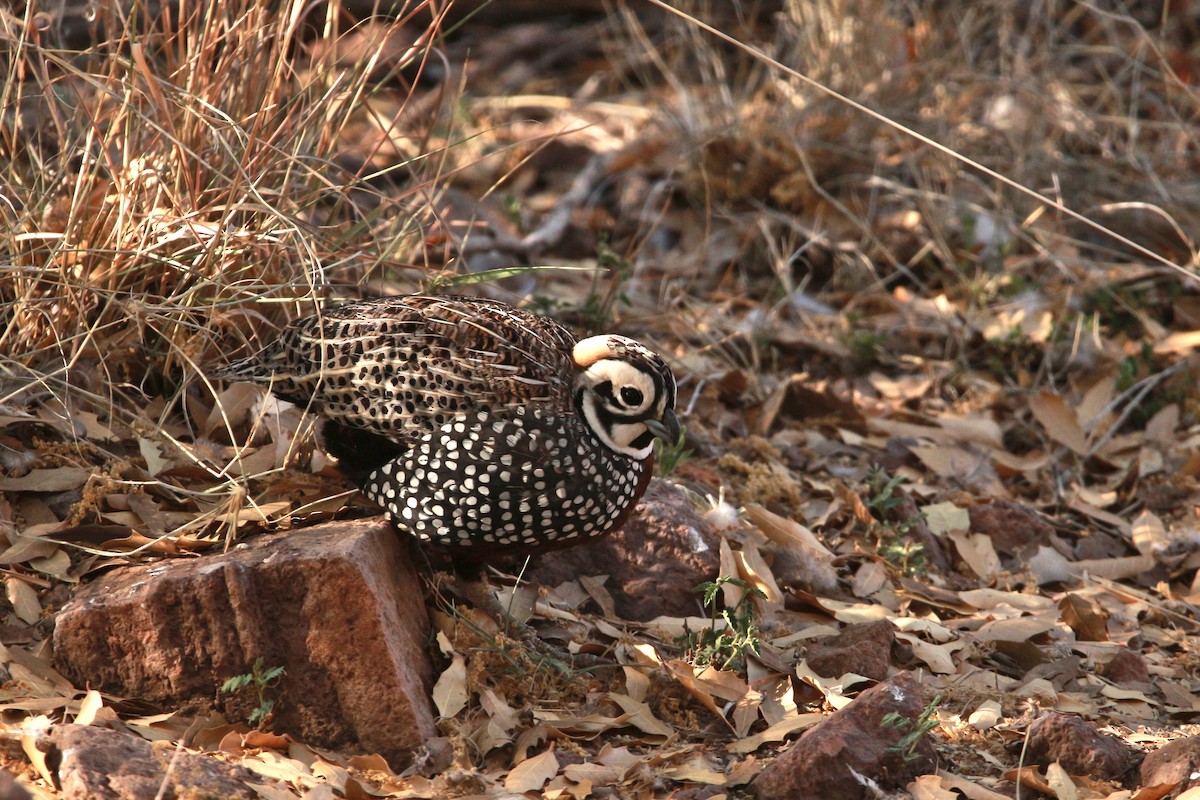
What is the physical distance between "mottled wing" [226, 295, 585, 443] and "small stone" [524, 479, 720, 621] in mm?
659

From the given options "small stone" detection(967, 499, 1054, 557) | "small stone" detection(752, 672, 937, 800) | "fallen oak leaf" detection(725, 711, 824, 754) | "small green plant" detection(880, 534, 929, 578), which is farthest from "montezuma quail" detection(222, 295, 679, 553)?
"small stone" detection(967, 499, 1054, 557)

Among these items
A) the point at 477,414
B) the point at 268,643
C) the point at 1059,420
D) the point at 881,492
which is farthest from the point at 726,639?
the point at 1059,420

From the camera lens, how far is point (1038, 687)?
3898mm

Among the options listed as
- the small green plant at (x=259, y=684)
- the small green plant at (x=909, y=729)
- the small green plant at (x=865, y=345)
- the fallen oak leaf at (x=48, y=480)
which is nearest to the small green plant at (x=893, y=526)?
the small green plant at (x=865, y=345)

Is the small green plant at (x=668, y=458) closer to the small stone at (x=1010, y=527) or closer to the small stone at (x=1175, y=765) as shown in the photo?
the small stone at (x=1010, y=527)

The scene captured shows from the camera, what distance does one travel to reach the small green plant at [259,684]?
3.26 metres

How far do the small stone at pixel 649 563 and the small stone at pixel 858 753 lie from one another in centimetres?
91

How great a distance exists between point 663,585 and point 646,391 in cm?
77

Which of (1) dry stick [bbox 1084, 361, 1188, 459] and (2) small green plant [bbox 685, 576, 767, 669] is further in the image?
(1) dry stick [bbox 1084, 361, 1188, 459]

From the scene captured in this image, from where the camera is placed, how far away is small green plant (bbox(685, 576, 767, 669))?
3738 mm

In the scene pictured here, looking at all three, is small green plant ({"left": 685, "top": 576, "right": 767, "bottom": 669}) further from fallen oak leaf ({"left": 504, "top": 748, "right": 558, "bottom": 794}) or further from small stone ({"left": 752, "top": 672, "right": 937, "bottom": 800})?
fallen oak leaf ({"left": 504, "top": 748, "right": 558, "bottom": 794})

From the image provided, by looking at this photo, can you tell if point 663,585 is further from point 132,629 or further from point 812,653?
point 132,629

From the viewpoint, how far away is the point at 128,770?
2885 mm

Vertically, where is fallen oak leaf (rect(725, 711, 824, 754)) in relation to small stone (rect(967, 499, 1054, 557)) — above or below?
above
